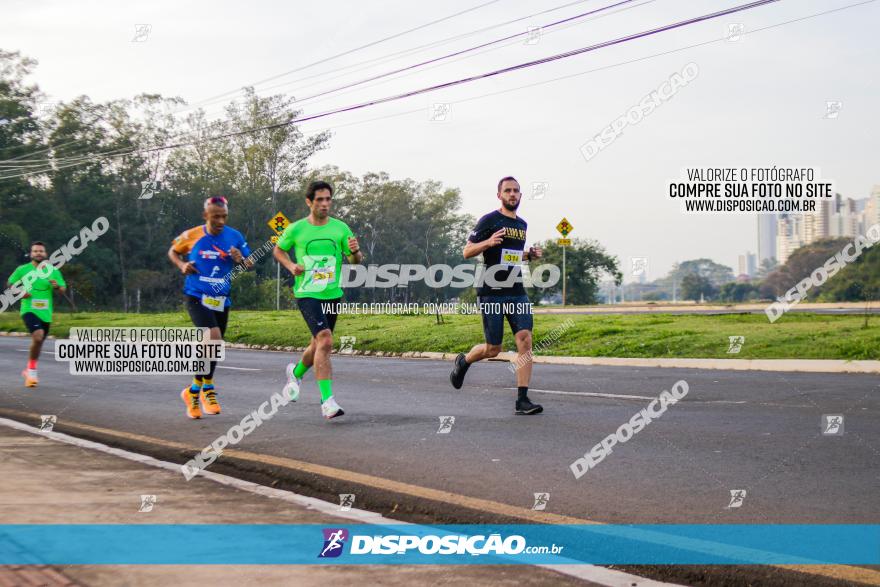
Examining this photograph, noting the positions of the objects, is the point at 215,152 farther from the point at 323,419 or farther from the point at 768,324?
the point at 323,419

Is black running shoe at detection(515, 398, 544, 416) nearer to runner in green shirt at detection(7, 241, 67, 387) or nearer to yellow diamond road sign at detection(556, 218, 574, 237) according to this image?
runner in green shirt at detection(7, 241, 67, 387)

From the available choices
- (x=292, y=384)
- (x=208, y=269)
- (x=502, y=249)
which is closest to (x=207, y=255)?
(x=208, y=269)

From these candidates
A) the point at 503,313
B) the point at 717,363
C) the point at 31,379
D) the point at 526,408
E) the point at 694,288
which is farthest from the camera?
the point at 694,288

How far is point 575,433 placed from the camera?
7.91 m

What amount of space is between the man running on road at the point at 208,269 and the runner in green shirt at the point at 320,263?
0.67 metres

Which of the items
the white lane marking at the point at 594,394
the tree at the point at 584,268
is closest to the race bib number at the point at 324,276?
the white lane marking at the point at 594,394

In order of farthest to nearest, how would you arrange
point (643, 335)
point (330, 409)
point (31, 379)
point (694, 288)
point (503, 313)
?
1. point (694, 288)
2. point (643, 335)
3. point (31, 379)
4. point (503, 313)
5. point (330, 409)

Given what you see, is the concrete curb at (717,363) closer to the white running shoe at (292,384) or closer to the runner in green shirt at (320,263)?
the white running shoe at (292,384)

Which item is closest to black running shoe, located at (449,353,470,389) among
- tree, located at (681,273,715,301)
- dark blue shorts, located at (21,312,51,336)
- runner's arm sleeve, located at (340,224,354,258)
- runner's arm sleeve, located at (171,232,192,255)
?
runner's arm sleeve, located at (340,224,354,258)

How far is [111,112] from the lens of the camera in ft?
241

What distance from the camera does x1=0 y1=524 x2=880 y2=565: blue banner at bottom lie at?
402 cm

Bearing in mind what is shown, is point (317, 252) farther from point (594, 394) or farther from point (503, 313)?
point (594, 394)

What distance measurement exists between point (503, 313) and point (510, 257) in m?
0.57

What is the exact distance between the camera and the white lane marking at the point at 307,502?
3.78 meters
